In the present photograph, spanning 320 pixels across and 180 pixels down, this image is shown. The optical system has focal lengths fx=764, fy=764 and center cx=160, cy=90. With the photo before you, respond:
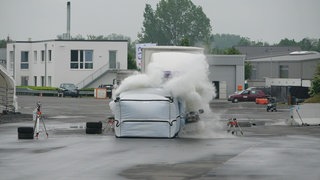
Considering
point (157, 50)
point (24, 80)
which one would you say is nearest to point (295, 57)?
point (24, 80)

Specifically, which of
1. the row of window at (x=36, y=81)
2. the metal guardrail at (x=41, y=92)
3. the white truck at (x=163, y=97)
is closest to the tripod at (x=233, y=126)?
the white truck at (x=163, y=97)

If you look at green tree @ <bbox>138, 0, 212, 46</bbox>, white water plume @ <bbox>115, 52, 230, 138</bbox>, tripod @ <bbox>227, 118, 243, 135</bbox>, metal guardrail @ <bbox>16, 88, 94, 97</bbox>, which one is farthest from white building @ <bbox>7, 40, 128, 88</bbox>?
green tree @ <bbox>138, 0, 212, 46</bbox>

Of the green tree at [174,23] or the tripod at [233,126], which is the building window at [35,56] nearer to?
the tripod at [233,126]

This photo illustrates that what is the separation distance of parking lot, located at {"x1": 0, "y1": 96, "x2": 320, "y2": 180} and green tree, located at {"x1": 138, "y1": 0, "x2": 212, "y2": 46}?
141724 mm

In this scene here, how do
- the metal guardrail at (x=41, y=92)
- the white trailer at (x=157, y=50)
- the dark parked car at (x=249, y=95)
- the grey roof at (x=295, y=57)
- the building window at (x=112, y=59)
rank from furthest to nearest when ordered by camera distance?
the building window at (x=112, y=59) → the grey roof at (x=295, y=57) → the metal guardrail at (x=41, y=92) → the dark parked car at (x=249, y=95) → the white trailer at (x=157, y=50)

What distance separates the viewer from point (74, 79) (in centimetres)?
8875

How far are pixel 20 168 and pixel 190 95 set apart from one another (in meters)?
12.5

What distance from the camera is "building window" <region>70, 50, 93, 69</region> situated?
8888 cm

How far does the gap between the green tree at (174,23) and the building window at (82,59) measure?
84468 millimetres

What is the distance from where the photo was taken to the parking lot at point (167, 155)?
18.4 metres

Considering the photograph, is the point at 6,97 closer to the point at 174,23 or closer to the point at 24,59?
the point at 24,59

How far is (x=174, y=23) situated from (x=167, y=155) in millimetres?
158042

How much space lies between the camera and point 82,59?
89125 mm

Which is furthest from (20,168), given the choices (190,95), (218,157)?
(190,95)
